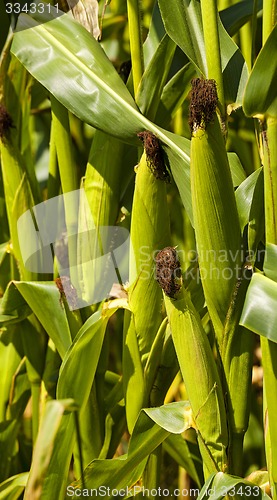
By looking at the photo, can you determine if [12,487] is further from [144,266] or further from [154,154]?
[154,154]

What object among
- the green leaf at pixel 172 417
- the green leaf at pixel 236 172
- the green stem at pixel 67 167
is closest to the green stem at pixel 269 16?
the green leaf at pixel 236 172

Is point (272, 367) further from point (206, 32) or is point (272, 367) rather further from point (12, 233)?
point (12, 233)

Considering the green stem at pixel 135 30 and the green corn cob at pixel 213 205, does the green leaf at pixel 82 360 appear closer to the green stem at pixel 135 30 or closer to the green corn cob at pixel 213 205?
the green corn cob at pixel 213 205

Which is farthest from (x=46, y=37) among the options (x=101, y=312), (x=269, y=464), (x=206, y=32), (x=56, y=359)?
(x=269, y=464)

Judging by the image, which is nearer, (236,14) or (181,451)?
(236,14)

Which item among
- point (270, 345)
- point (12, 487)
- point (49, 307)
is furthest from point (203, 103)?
point (12, 487)

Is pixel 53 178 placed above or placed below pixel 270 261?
above

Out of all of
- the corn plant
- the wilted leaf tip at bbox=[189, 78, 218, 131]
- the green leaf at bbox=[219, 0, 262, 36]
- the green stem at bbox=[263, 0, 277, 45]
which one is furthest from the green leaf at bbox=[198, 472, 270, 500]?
the green leaf at bbox=[219, 0, 262, 36]
